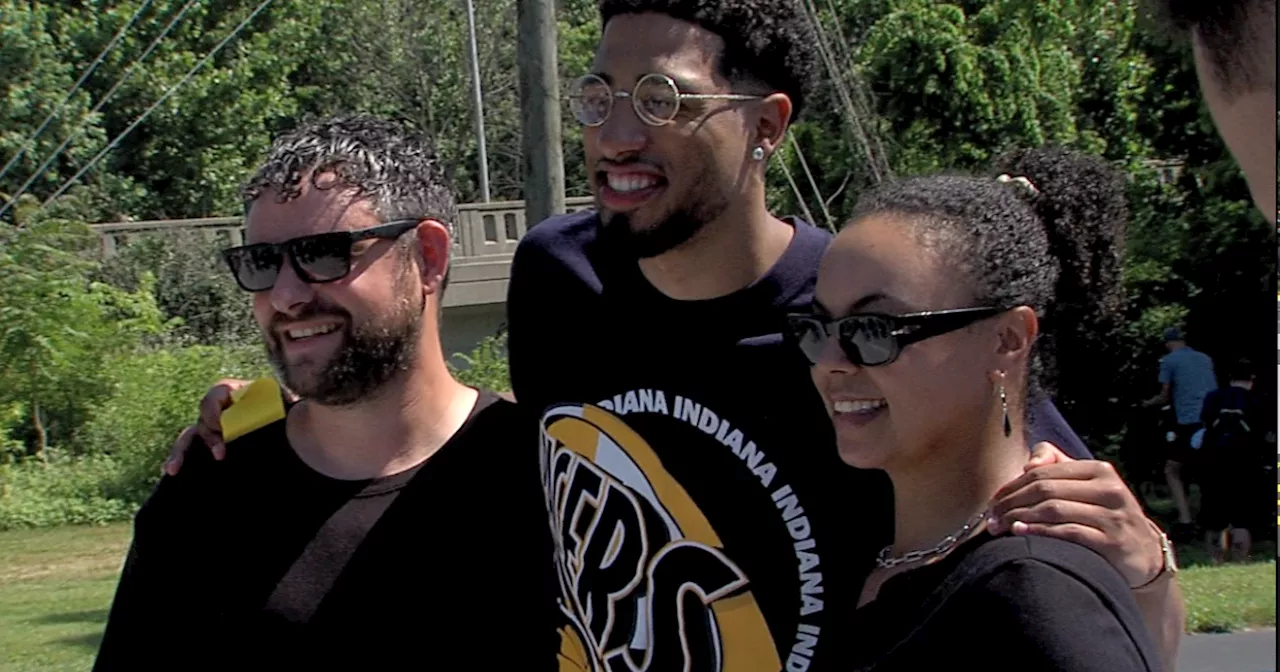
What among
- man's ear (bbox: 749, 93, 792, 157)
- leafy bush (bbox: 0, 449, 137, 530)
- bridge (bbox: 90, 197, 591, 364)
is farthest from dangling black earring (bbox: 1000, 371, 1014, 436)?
bridge (bbox: 90, 197, 591, 364)

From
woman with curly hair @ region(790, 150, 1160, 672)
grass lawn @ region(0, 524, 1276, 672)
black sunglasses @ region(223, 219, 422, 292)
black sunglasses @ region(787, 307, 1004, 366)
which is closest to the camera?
woman with curly hair @ region(790, 150, 1160, 672)

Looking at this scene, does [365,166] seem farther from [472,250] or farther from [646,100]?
[472,250]

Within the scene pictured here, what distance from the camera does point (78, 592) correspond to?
1123 cm

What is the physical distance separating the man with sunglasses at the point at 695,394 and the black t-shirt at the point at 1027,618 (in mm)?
519

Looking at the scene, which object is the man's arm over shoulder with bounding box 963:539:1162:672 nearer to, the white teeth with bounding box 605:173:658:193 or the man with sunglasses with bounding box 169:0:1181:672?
the man with sunglasses with bounding box 169:0:1181:672

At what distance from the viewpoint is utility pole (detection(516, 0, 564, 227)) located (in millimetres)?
8047

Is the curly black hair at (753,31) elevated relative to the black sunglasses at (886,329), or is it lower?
elevated

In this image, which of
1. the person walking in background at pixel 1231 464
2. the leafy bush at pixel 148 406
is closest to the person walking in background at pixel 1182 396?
the person walking in background at pixel 1231 464

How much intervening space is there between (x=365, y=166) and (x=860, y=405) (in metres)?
1.19

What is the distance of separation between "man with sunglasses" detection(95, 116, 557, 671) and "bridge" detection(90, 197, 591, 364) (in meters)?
19.9

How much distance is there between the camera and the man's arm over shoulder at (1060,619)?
1787 mm

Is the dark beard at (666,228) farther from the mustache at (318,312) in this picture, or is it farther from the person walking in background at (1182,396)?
the person walking in background at (1182,396)

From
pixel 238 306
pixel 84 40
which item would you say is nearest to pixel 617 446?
pixel 238 306

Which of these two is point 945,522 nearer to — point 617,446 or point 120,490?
point 617,446
